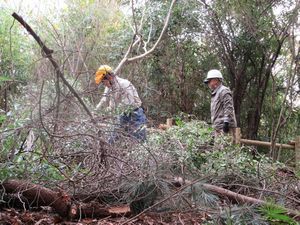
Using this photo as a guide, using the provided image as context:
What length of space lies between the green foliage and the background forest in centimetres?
64

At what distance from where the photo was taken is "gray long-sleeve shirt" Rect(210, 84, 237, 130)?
18.5 ft

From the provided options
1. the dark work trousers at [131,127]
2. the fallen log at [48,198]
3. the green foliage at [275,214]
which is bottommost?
the fallen log at [48,198]

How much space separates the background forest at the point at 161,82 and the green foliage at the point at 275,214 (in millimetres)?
641

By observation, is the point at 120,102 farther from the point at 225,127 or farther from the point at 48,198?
the point at 225,127

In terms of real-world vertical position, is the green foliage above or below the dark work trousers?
below

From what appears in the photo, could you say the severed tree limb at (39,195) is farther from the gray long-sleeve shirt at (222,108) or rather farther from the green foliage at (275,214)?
the gray long-sleeve shirt at (222,108)

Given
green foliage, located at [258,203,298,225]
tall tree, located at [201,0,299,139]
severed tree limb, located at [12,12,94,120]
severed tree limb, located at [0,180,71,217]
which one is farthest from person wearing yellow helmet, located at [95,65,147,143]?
tall tree, located at [201,0,299,139]

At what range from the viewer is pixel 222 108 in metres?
5.73

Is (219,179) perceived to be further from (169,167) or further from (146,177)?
(146,177)

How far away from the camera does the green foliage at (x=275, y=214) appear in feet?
8.53

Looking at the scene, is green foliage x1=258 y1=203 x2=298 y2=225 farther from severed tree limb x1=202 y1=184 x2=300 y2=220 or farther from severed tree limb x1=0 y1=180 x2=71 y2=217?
severed tree limb x1=0 y1=180 x2=71 y2=217

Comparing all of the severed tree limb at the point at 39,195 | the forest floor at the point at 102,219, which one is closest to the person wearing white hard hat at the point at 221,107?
the forest floor at the point at 102,219

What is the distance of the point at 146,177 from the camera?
3312 mm

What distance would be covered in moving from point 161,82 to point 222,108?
3.81 meters
